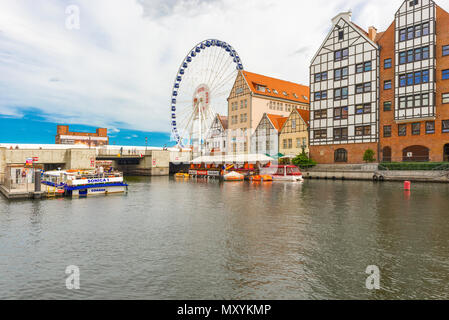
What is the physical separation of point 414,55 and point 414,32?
374 cm

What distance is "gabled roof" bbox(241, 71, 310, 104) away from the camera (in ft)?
258

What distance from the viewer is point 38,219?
1991 cm

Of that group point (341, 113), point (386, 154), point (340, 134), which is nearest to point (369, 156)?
point (386, 154)

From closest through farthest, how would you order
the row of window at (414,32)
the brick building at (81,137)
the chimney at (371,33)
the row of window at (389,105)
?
the row of window at (389,105) < the row of window at (414,32) < the chimney at (371,33) < the brick building at (81,137)

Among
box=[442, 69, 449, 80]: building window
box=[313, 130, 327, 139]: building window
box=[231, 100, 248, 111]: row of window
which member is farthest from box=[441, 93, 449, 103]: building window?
box=[231, 100, 248, 111]: row of window

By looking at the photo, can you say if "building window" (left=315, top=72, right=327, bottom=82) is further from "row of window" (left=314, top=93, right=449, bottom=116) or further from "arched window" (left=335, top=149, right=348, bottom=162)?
"arched window" (left=335, top=149, right=348, bottom=162)

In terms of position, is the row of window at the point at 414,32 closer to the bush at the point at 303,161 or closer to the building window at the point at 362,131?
the building window at the point at 362,131

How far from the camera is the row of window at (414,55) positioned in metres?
49.1

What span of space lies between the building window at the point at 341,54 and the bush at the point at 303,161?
1901 cm

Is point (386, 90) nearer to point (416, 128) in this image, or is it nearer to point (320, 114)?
point (416, 128)

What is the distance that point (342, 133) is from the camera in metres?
59.7

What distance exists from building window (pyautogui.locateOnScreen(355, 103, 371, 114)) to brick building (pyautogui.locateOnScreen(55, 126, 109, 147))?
14901 cm

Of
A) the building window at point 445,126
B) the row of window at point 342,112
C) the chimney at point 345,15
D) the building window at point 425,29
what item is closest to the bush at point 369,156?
the row of window at point 342,112
